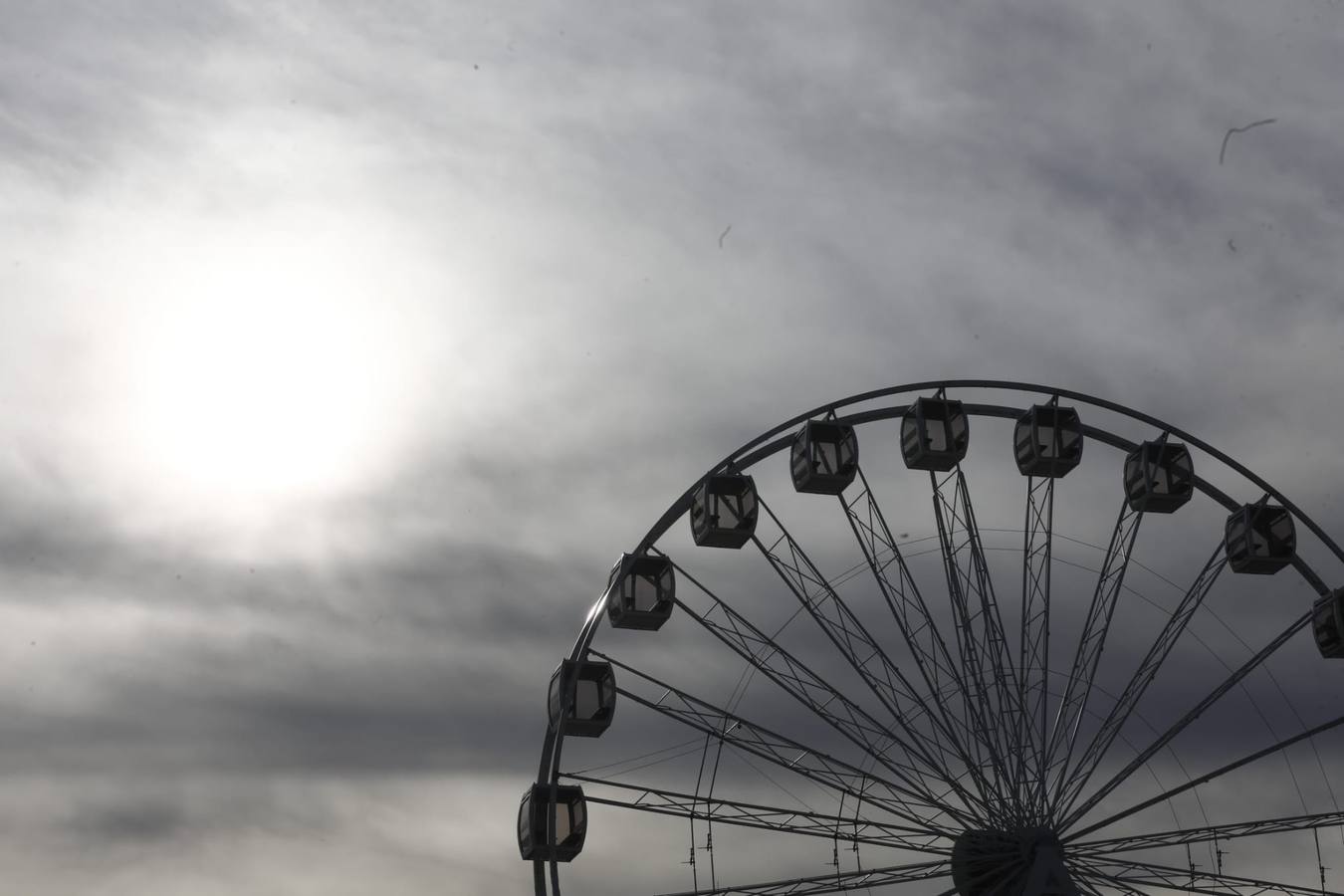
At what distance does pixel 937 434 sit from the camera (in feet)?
136

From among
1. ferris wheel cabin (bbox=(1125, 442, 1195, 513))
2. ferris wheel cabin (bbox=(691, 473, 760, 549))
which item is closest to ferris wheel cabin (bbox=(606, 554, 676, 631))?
ferris wheel cabin (bbox=(691, 473, 760, 549))

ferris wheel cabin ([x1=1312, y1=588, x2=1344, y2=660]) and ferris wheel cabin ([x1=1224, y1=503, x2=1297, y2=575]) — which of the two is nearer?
ferris wheel cabin ([x1=1312, y1=588, x2=1344, y2=660])

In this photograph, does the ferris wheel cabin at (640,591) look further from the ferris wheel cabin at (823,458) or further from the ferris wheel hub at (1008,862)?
the ferris wheel hub at (1008,862)

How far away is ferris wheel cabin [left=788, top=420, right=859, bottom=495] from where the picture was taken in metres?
40.1

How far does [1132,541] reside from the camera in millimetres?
40719

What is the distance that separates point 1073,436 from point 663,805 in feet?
45.2

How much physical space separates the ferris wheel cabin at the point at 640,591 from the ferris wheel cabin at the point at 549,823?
407 cm

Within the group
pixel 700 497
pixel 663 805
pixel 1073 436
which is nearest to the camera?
pixel 663 805

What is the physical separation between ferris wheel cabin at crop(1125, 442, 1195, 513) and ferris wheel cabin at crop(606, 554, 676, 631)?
1175 centimetres

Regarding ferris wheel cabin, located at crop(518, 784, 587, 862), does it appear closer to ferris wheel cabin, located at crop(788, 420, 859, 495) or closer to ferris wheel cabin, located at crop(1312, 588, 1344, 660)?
ferris wheel cabin, located at crop(788, 420, 859, 495)

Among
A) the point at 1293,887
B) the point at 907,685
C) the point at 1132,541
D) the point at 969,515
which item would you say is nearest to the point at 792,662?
the point at 907,685

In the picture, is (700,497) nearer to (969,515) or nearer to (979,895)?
(969,515)

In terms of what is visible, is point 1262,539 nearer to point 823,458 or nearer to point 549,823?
point 823,458

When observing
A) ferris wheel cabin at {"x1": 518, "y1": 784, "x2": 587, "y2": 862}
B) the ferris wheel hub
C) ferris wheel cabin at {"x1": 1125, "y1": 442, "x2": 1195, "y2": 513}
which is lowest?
the ferris wheel hub
